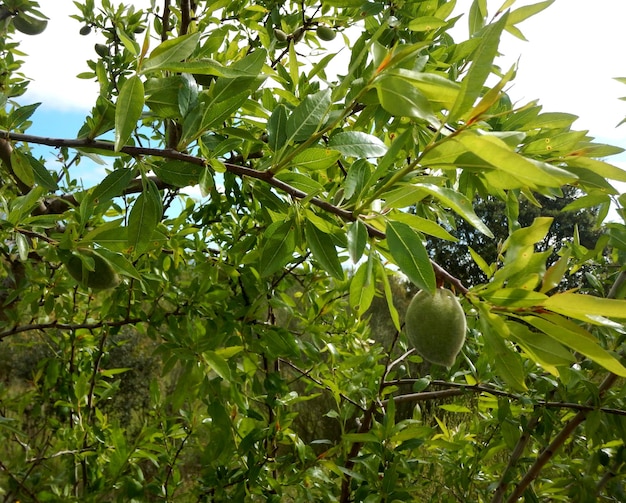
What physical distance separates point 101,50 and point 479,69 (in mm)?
1748

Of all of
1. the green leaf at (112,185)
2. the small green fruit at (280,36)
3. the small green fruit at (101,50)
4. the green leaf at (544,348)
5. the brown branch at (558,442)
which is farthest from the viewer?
the small green fruit at (101,50)

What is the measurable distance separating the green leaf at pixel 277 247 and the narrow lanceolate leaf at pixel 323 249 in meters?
0.03

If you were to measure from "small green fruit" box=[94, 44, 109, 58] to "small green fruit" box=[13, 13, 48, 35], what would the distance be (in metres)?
0.26

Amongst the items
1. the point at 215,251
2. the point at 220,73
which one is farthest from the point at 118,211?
the point at 220,73

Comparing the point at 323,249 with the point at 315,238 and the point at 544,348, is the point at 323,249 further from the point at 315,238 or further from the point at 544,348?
the point at 544,348

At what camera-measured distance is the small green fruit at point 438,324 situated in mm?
692

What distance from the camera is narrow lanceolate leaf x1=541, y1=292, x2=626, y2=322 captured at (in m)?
0.51

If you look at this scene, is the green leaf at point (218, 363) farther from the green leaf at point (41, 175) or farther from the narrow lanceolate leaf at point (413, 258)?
the narrow lanceolate leaf at point (413, 258)

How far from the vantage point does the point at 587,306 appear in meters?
0.51

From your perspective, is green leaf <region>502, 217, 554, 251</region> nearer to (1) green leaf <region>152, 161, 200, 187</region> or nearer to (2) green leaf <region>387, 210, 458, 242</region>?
(2) green leaf <region>387, 210, 458, 242</region>

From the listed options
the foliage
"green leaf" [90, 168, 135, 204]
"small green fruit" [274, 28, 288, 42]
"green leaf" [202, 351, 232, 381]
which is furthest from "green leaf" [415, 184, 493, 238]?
"small green fruit" [274, 28, 288, 42]

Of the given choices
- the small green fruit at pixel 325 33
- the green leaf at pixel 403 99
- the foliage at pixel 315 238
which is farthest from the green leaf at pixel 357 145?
the small green fruit at pixel 325 33

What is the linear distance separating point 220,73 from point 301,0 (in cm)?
97

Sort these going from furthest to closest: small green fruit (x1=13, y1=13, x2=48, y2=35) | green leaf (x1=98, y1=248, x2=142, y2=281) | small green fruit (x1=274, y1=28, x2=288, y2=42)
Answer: small green fruit (x1=13, y1=13, x2=48, y2=35) < small green fruit (x1=274, y1=28, x2=288, y2=42) < green leaf (x1=98, y1=248, x2=142, y2=281)
